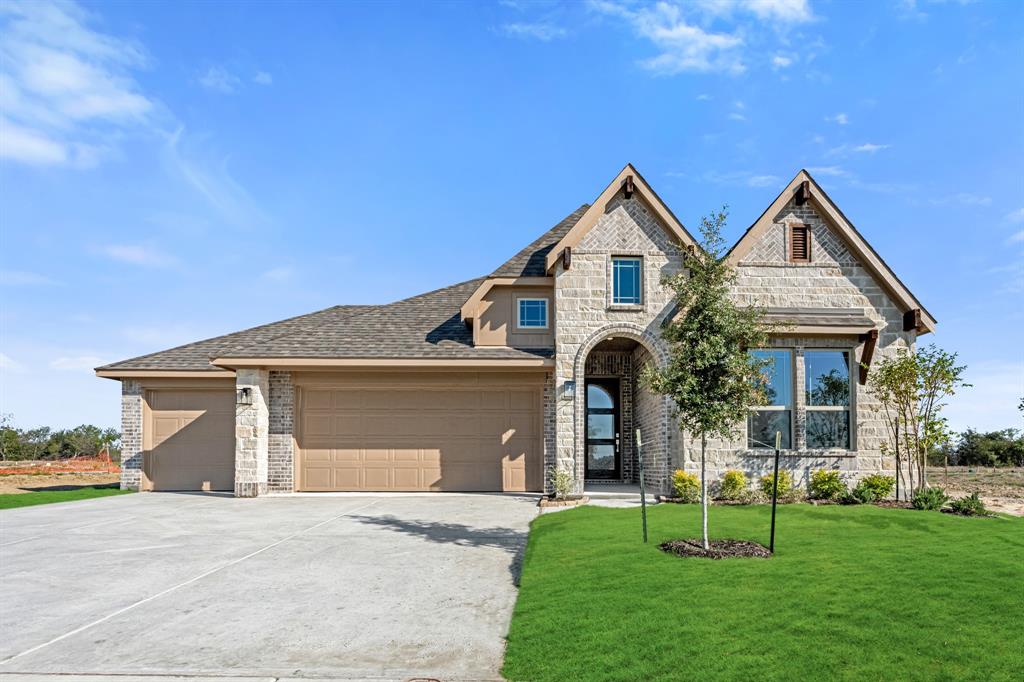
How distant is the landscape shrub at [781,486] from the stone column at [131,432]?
16.4m

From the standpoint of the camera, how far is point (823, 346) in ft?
55.5

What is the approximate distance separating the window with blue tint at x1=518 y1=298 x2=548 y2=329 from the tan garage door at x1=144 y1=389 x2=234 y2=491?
333 inches

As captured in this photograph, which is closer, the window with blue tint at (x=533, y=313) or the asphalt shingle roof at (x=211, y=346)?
the window with blue tint at (x=533, y=313)

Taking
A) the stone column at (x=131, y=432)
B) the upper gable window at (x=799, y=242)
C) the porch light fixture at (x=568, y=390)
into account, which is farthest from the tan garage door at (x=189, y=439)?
the upper gable window at (x=799, y=242)

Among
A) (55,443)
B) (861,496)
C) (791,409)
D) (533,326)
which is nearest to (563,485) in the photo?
(533,326)

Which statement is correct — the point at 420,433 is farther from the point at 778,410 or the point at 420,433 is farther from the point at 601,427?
the point at 778,410

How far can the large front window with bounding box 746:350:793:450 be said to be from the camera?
16.8 metres

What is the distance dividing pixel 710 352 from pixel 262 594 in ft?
21.1

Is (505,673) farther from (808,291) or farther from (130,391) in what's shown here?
(130,391)

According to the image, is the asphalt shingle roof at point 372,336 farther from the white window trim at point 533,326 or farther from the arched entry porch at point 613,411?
the arched entry porch at point 613,411

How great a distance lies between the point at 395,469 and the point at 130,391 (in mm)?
7788

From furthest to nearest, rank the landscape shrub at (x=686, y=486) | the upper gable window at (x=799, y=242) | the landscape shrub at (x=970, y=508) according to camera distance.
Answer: the upper gable window at (x=799, y=242), the landscape shrub at (x=686, y=486), the landscape shrub at (x=970, y=508)

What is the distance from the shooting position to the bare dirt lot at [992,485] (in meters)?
16.1

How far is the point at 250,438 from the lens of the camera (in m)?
18.3
